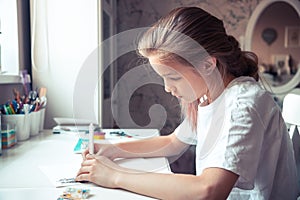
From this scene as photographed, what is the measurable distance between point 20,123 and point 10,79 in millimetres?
219

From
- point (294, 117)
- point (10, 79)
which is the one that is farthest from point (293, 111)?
point (10, 79)

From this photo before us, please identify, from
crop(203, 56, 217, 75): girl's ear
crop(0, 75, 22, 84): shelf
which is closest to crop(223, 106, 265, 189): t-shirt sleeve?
crop(203, 56, 217, 75): girl's ear

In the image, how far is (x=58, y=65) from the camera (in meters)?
1.25

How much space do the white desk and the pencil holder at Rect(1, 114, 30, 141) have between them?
0.09 ft

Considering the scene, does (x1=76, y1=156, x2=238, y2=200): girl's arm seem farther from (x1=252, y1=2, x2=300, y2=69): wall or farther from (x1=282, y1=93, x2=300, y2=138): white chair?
(x1=252, y1=2, x2=300, y2=69): wall

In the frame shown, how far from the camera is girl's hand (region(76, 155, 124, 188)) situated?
0.57 m

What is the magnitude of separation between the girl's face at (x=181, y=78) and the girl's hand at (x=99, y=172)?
0.71 feet

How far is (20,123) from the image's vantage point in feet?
3.10

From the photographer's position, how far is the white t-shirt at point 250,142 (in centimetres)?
53

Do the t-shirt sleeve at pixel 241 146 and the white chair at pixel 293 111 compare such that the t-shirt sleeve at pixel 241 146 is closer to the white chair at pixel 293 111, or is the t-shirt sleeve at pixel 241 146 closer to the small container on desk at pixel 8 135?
the white chair at pixel 293 111

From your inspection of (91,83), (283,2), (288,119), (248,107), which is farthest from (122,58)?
(248,107)

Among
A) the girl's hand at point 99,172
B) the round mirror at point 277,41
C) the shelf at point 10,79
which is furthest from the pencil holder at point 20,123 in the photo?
the round mirror at point 277,41

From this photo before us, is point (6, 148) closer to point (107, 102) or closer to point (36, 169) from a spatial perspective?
point (36, 169)

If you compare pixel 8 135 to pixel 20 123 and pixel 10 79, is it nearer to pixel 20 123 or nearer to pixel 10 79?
pixel 20 123
